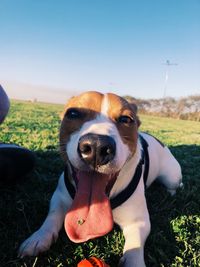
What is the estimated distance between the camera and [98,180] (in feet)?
11.1

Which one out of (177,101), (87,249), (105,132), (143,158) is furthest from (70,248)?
(177,101)

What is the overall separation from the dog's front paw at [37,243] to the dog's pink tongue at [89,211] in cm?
20

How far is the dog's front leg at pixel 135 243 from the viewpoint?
312cm

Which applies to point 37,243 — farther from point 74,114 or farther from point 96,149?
point 74,114

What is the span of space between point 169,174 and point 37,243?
255cm

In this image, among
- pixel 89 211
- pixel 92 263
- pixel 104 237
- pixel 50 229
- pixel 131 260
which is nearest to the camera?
pixel 92 263

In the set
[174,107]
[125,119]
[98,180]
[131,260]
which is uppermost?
[174,107]

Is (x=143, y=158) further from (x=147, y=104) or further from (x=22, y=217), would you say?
(x=147, y=104)

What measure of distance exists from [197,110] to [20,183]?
3390cm

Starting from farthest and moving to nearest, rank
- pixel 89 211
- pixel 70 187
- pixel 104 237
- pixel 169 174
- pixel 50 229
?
pixel 169 174 < pixel 70 187 < pixel 104 237 < pixel 50 229 < pixel 89 211

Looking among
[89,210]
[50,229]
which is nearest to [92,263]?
[89,210]

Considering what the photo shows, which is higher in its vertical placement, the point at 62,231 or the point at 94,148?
the point at 94,148

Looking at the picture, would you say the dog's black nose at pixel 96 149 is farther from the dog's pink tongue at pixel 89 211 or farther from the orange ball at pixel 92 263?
the orange ball at pixel 92 263

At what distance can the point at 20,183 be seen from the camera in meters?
4.70
